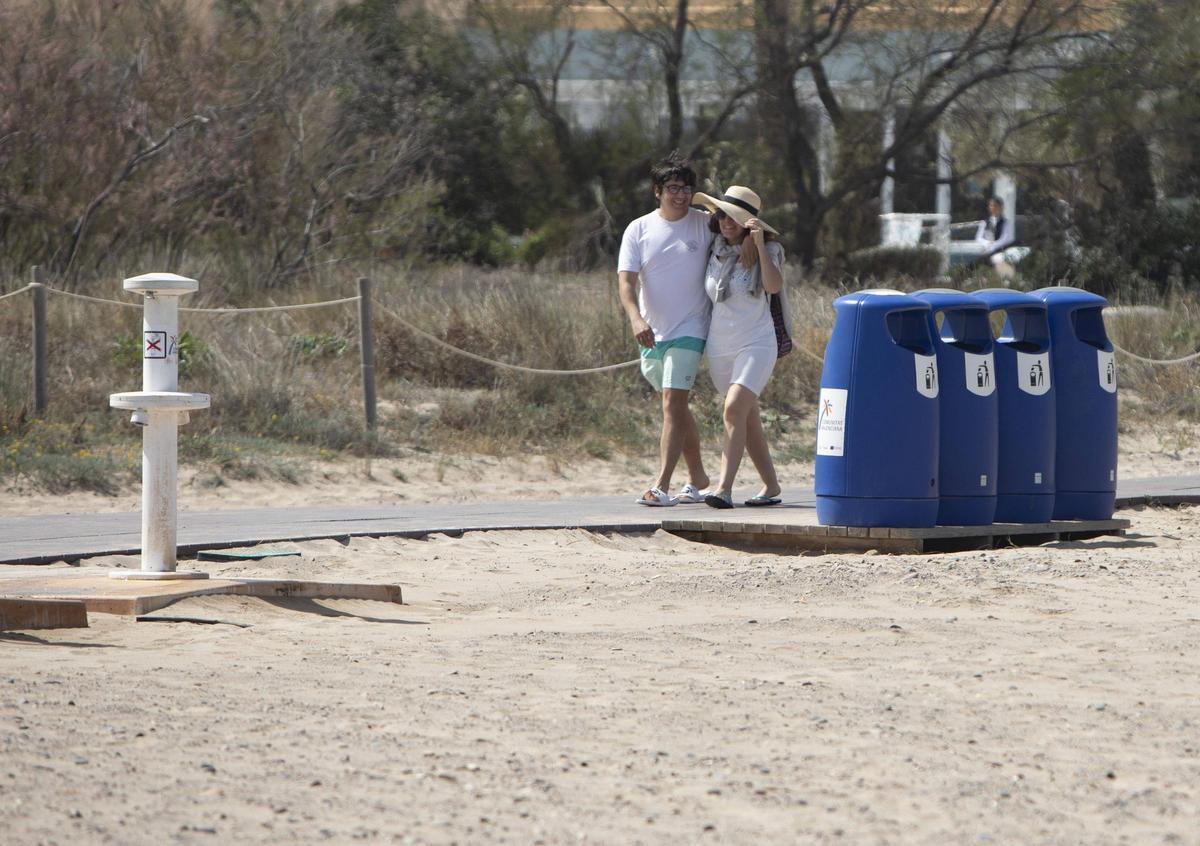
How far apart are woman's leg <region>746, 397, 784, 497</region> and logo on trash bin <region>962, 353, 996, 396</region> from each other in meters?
1.36

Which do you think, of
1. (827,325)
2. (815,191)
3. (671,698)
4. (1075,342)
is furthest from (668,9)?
(671,698)

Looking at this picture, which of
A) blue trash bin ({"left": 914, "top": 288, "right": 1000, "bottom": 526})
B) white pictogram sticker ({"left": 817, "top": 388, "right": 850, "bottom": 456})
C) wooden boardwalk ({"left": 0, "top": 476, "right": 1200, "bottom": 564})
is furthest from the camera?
blue trash bin ({"left": 914, "top": 288, "right": 1000, "bottom": 526})

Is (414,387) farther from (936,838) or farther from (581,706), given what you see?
(936,838)

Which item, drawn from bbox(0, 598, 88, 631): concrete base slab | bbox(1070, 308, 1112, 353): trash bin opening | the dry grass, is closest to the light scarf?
bbox(1070, 308, 1112, 353): trash bin opening

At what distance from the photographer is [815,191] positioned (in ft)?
72.3

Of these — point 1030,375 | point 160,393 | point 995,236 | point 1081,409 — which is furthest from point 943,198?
point 160,393

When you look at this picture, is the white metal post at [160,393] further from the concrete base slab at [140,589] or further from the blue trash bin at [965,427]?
the blue trash bin at [965,427]

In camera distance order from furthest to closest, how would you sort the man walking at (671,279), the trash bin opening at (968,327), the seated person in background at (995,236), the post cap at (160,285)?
the seated person in background at (995,236) → the man walking at (671,279) → the trash bin opening at (968,327) → the post cap at (160,285)

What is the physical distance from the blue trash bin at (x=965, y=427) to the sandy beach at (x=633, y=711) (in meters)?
0.94

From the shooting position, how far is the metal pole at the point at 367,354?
1211 centimetres

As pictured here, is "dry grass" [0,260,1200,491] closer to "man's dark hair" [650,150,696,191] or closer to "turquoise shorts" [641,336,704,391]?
"turquoise shorts" [641,336,704,391]

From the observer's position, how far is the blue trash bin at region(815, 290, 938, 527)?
26.0ft

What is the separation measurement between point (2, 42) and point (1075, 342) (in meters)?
11.5

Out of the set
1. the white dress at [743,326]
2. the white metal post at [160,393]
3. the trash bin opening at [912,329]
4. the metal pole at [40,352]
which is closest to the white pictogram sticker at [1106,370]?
the trash bin opening at [912,329]
